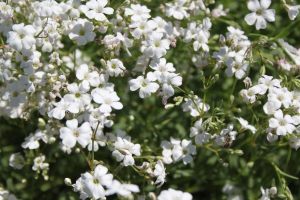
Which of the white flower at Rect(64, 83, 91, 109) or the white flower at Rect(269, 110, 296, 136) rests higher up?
the white flower at Rect(64, 83, 91, 109)

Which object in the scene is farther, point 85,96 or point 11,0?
point 11,0

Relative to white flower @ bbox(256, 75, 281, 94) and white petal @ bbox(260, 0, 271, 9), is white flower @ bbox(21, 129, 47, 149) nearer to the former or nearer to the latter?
white flower @ bbox(256, 75, 281, 94)

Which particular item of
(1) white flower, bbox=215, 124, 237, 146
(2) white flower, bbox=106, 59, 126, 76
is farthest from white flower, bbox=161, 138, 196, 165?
(2) white flower, bbox=106, 59, 126, 76

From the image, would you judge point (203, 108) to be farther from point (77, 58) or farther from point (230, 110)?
point (77, 58)

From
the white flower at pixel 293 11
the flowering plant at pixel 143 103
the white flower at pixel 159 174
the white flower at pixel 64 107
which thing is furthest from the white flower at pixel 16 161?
the white flower at pixel 293 11

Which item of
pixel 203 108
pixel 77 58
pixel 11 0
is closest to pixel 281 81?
pixel 203 108

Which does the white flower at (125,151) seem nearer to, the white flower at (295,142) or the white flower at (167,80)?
the white flower at (167,80)
